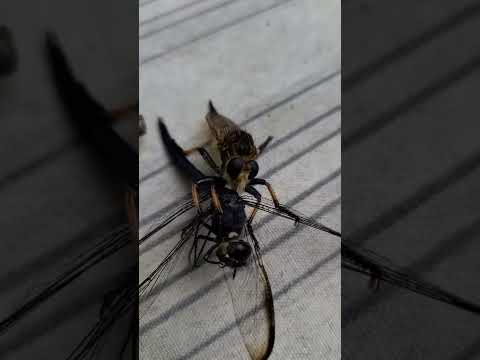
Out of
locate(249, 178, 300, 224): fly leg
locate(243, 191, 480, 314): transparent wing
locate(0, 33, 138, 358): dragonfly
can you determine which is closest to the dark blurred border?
locate(243, 191, 480, 314): transparent wing

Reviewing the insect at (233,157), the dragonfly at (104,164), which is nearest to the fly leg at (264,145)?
the insect at (233,157)

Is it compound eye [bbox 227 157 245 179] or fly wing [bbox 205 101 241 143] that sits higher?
fly wing [bbox 205 101 241 143]

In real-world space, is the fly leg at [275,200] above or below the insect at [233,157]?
below

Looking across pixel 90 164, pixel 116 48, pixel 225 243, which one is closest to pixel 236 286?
pixel 225 243

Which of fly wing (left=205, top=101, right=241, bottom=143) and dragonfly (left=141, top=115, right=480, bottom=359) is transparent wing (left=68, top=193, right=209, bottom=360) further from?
fly wing (left=205, top=101, right=241, bottom=143)

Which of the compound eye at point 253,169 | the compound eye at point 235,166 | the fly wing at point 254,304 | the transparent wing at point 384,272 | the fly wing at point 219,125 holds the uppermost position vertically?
the fly wing at point 219,125

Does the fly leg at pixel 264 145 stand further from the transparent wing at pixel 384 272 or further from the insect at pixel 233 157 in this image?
the transparent wing at pixel 384 272
